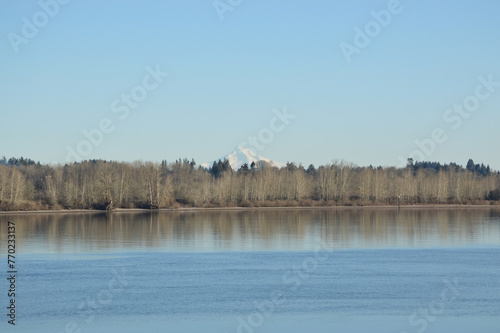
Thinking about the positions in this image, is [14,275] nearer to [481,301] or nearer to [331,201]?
[481,301]

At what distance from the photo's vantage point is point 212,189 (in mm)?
85312

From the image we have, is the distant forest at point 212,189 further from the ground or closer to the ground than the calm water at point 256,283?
further from the ground

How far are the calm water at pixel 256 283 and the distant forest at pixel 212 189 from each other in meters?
38.4

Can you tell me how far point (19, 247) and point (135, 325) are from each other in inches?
737

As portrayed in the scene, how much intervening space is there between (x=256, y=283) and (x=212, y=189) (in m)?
62.9

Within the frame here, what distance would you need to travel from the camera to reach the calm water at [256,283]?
56.5ft

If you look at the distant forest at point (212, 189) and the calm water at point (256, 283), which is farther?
the distant forest at point (212, 189)

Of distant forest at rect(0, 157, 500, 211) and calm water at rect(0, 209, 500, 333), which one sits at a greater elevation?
distant forest at rect(0, 157, 500, 211)

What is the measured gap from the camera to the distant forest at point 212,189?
7756 cm

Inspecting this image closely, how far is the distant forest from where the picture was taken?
7756 centimetres

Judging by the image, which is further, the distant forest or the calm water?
the distant forest

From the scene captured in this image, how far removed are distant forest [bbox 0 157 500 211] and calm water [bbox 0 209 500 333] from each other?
38.4 meters

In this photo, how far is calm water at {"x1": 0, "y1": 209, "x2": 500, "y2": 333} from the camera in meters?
17.2

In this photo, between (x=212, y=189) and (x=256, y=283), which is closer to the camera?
(x=256, y=283)
